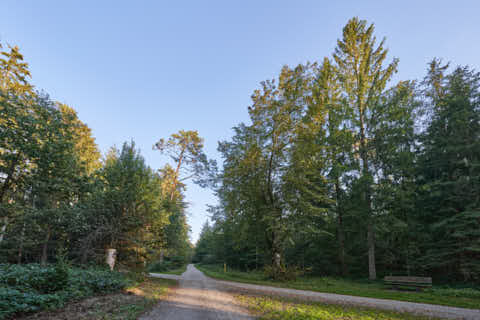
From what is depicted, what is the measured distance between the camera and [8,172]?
988 cm

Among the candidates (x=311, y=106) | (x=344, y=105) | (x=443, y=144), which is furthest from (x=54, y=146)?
(x=443, y=144)

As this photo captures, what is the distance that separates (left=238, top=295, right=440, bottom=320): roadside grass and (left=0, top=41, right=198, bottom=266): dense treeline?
833cm

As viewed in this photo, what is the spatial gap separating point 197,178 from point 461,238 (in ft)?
62.9

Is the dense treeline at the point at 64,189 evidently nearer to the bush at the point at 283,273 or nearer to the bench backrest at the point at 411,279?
the bush at the point at 283,273

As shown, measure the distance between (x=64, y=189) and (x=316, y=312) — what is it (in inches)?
499

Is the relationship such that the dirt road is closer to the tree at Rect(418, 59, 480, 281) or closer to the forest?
the forest

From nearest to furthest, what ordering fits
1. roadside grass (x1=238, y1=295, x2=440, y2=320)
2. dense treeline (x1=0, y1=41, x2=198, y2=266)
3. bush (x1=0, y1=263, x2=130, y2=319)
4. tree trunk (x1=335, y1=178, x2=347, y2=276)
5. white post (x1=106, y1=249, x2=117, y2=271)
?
bush (x1=0, y1=263, x2=130, y2=319) < roadside grass (x1=238, y1=295, x2=440, y2=320) < dense treeline (x1=0, y1=41, x2=198, y2=266) < white post (x1=106, y1=249, x2=117, y2=271) < tree trunk (x1=335, y1=178, x2=347, y2=276)

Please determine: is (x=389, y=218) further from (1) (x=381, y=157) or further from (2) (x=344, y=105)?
(2) (x=344, y=105)

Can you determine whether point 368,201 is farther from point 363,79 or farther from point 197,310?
point 197,310

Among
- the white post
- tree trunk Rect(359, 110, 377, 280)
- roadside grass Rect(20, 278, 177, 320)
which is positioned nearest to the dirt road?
roadside grass Rect(20, 278, 177, 320)

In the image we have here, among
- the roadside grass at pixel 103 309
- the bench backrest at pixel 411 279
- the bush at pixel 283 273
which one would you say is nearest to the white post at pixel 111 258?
the roadside grass at pixel 103 309

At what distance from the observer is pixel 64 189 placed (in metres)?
11.2

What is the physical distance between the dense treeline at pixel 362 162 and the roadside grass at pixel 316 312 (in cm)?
701

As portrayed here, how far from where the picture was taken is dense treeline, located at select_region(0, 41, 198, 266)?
388 inches
